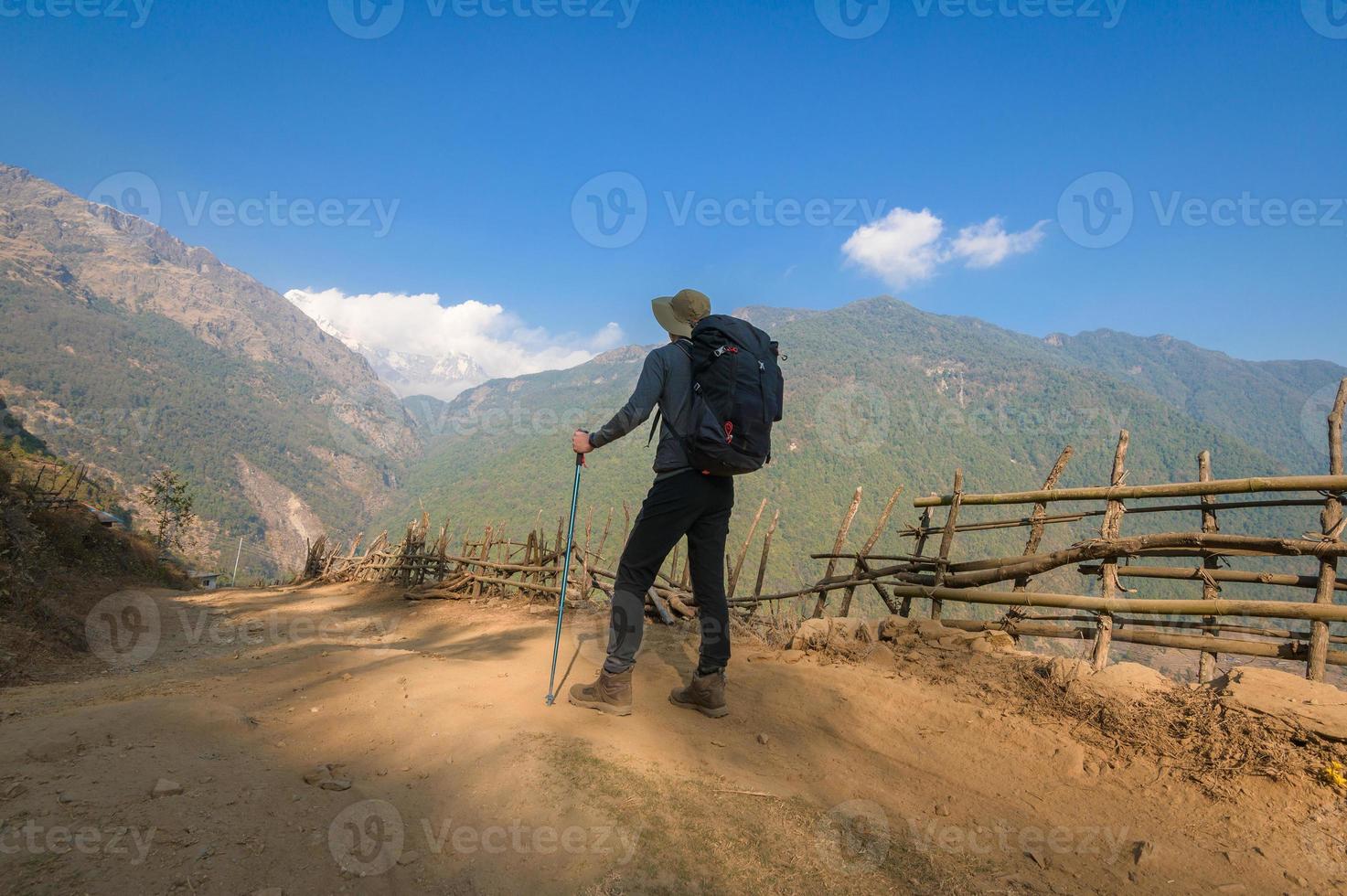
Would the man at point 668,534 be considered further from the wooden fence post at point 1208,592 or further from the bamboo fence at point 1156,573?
the wooden fence post at point 1208,592

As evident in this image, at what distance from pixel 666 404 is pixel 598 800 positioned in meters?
1.76

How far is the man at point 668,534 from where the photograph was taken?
298 centimetres

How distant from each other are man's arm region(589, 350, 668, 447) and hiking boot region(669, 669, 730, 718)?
54.3 inches

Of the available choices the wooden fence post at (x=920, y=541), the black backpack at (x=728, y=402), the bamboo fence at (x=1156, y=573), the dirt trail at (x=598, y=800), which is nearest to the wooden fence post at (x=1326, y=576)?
the bamboo fence at (x=1156, y=573)

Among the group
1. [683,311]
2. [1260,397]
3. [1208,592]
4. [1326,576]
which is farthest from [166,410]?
[1260,397]

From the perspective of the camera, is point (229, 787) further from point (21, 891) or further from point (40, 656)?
point (40, 656)

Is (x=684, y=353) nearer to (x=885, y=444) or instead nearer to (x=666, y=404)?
(x=666, y=404)

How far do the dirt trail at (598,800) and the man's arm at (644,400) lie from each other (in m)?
1.33

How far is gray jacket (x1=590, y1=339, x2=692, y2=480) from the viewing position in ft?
9.85

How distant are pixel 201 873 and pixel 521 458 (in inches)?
4293

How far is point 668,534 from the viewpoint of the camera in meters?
3.03

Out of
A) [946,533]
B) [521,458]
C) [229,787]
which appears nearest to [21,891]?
[229,787]

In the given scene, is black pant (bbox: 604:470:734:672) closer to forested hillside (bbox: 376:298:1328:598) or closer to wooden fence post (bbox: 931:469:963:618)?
wooden fence post (bbox: 931:469:963:618)

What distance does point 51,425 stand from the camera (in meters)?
85.7
